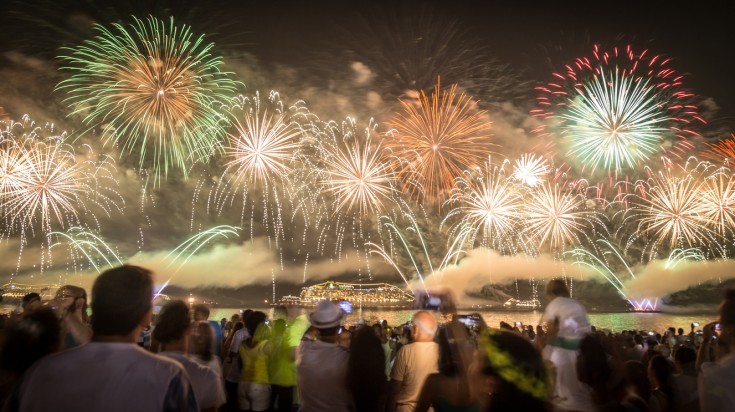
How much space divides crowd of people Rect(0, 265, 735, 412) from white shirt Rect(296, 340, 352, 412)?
11 mm

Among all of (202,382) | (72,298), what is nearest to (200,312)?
(72,298)

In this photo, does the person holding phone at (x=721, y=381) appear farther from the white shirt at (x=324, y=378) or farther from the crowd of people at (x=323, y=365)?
the white shirt at (x=324, y=378)

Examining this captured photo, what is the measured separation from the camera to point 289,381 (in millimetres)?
7266

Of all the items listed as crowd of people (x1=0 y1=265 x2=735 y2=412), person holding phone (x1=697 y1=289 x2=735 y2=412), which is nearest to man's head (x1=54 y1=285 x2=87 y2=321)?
crowd of people (x1=0 y1=265 x2=735 y2=412)

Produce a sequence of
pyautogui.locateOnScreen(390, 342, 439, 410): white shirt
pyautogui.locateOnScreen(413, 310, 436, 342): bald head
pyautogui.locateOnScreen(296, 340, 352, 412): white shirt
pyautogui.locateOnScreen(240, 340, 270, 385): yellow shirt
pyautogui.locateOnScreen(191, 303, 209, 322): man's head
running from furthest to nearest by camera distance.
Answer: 1. pyautogui.locateOnScreen(191, 303, 209, 322): man's head
2. pyautogui.locateOnScreen(240, 340, 270, 385): yellow shirt
3. pyautogui.locateOnScreen(413, 310, 436, 342): bald head
4. pyautogui.locateOnScreen(390, 342, 439, 410): white shirt
5. pyautogui.locateOnScreen(296, 340, 352, 412): white shirt

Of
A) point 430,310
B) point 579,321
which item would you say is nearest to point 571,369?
point 579,321

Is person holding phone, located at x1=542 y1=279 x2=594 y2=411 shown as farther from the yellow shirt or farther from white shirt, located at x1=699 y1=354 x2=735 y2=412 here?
the yellow shirt

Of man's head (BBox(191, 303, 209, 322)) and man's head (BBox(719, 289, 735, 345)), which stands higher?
man's head (BBox(719, 289, 735, 345))

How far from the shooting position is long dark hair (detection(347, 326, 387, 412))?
186 inches

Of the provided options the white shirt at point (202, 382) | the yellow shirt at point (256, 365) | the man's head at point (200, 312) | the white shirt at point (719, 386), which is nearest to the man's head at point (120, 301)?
the white shirt at point (202, 382)

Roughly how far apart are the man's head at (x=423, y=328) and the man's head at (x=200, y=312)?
3.96 meters

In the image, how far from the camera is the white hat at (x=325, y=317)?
201 inches

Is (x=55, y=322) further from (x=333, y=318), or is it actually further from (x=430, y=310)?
(x=430, y=310)

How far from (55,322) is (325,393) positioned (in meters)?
2.40
